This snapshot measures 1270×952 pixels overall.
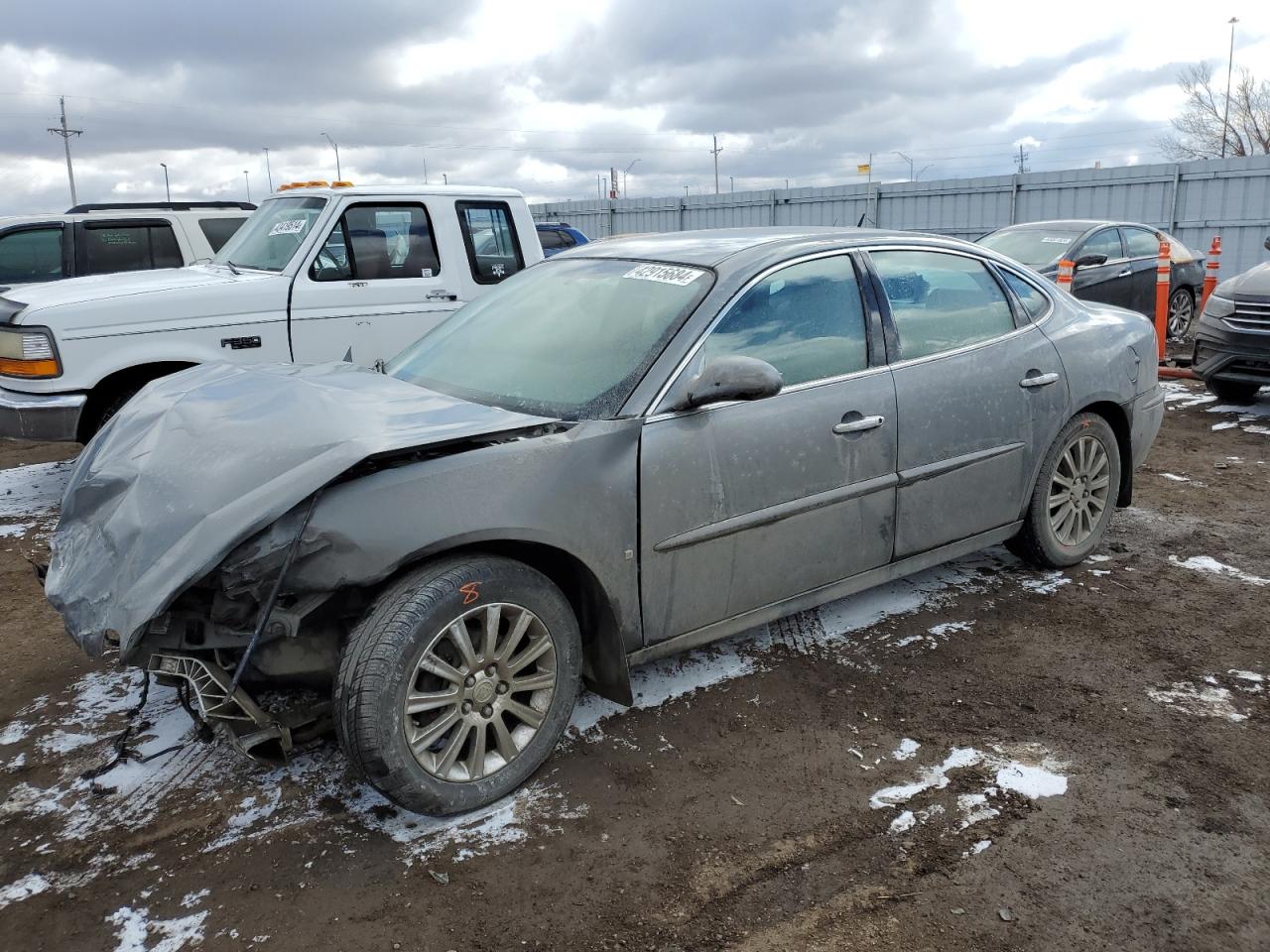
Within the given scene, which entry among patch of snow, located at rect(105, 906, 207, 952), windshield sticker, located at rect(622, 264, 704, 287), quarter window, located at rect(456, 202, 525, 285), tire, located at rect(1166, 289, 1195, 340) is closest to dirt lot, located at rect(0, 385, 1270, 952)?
patch of snow, located at rect(105, 906, 207, 952)

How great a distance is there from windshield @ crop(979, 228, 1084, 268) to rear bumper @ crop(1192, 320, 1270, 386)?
2.52 m

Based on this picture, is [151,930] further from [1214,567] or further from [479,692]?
[1214,567]

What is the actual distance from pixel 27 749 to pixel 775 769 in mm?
2563

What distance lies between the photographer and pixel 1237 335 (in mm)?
8336

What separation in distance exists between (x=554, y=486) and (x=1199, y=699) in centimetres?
254

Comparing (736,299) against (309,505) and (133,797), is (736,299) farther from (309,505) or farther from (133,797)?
(133,797)

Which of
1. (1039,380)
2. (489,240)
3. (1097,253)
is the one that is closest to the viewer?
(1039,380)

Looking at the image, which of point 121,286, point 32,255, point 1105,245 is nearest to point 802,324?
point 121,286

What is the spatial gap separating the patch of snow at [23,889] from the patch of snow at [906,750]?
8.39 feet

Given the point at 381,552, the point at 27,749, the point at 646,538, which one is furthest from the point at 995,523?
the point at 27,749

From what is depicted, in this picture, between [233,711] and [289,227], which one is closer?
[233,711]

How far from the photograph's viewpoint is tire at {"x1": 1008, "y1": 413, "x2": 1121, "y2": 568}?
4520 millimetres

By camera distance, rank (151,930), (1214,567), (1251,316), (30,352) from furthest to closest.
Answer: (1251,316), (30,352), (1214,567), (151,930)

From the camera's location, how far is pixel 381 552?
2.66 metres
